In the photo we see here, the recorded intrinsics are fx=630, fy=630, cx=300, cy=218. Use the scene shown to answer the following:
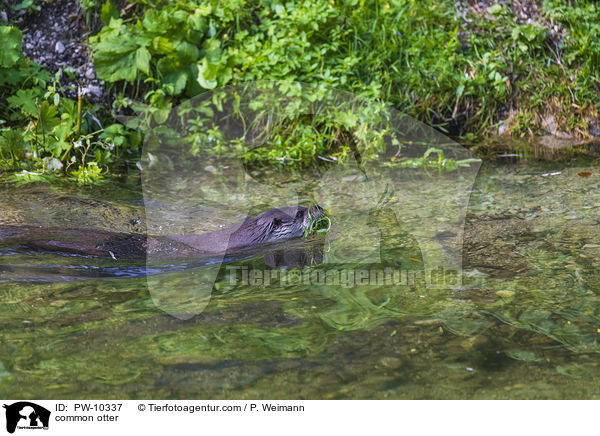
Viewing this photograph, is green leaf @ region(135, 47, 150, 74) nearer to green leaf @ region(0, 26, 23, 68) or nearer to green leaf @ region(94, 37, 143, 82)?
green leaf @ region(94, 37, 143, 82)

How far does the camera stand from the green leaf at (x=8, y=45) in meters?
5.61

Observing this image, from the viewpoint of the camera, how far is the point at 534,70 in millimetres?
6523

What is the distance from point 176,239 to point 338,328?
158 centimetres

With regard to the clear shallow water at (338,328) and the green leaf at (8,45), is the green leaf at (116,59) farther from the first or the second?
the clear shallow water at (338,328)

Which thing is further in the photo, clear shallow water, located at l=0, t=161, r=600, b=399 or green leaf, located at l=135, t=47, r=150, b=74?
green leaf, located at l=135, t=47, r=150, b=74

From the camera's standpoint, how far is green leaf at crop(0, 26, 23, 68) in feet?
18.4

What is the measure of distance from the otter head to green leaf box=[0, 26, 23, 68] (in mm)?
3077

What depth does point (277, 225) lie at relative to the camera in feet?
13.3

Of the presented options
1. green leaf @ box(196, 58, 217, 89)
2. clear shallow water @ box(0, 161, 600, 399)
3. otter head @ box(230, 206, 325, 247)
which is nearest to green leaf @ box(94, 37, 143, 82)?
green leaf @ box(196, 58, 217, 89)
